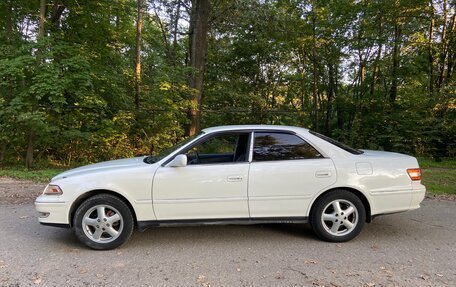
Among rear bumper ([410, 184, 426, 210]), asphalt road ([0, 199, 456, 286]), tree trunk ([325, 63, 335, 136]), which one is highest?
tree trunk ([325, 63, 335, 136])

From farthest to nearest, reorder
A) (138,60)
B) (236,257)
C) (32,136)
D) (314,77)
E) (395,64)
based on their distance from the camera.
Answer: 1. (314,77)
2. (395,64)
3. (138,60)
4. (32,136)
5. (236,257)

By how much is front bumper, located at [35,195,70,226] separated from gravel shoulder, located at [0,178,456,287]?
36cm

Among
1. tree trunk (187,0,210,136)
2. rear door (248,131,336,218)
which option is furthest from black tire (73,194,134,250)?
tree trunk (187,0,210,136)

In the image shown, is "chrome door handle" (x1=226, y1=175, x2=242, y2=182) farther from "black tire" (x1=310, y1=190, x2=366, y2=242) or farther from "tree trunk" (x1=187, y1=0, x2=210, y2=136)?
"tree trunk" (x1=187, y1=0, x2=210, y2=136)

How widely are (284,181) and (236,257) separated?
1.14 meters

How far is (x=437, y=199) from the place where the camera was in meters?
7.35

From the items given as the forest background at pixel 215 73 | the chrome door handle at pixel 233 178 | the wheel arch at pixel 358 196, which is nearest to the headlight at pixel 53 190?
the chrome door handle at pixel 233 178

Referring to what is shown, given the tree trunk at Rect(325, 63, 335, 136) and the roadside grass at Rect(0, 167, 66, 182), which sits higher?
the tree trunk at Rect(325, 63, 335, 136)

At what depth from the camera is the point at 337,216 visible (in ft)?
15.5

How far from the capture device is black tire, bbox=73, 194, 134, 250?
442 cm

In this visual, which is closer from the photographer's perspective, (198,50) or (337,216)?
(337,216)

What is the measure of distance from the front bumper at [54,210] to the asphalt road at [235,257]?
362mm

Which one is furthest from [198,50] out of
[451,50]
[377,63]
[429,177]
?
[451,50]

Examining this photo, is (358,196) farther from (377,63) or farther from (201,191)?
(377,63)
